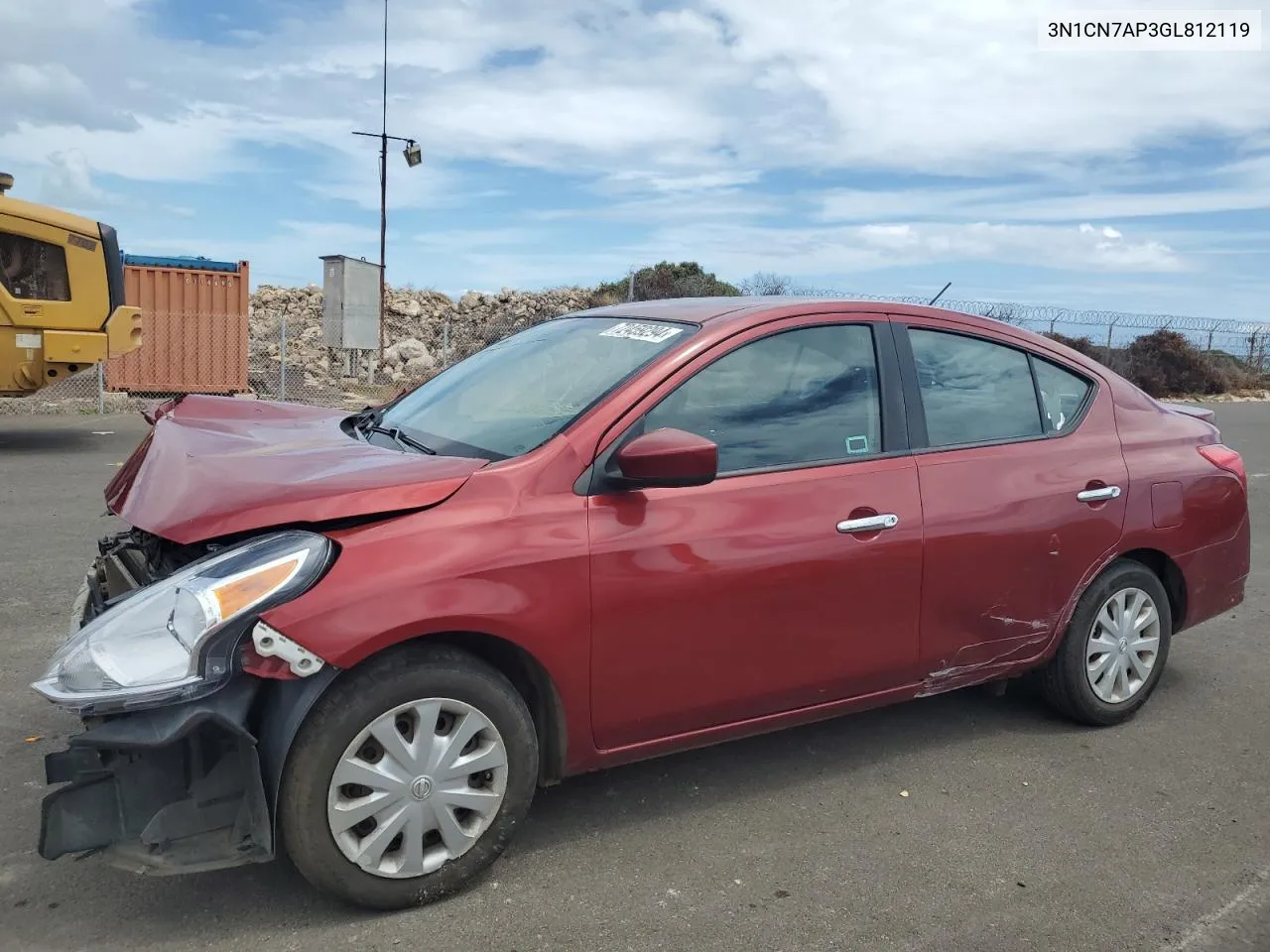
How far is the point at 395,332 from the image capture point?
27.3m

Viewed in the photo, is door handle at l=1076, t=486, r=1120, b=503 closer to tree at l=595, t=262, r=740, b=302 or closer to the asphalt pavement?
the asphalt pavement

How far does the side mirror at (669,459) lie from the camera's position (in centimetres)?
311

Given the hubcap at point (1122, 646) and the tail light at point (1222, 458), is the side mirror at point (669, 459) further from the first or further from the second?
the tail light at point (1222, 458)

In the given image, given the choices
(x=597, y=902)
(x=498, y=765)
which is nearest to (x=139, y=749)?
(x=498, y=765)

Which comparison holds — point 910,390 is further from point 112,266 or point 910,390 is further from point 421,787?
point 112,266

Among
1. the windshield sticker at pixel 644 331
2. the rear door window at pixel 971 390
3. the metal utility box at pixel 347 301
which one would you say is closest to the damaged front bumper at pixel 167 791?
the windshield sticker at pixel 644 331

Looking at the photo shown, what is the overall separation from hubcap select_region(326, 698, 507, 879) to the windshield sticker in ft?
4.67

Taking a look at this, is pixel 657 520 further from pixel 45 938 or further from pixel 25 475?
pixel 25 475

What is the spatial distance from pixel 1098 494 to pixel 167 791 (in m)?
3.41

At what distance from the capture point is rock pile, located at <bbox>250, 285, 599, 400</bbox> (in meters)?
21.6

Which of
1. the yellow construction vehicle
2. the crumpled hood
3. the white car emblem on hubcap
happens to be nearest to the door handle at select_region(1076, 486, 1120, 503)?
the crumpled hood

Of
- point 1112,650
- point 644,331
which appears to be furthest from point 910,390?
point 1112,650

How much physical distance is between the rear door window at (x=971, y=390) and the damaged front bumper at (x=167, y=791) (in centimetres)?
252

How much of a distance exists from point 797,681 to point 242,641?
5.82ft
